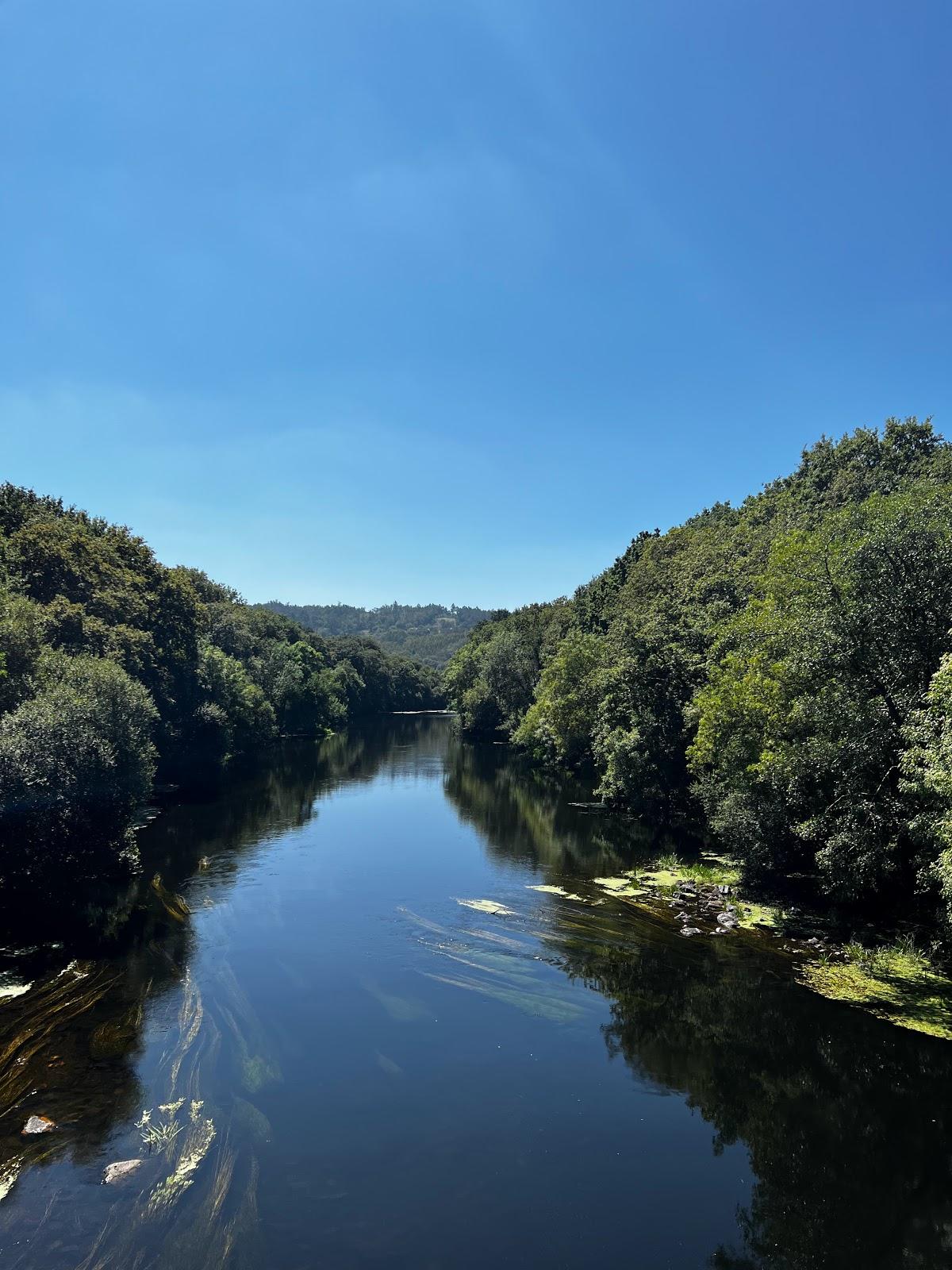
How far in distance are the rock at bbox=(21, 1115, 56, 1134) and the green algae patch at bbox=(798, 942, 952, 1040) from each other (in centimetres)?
1989

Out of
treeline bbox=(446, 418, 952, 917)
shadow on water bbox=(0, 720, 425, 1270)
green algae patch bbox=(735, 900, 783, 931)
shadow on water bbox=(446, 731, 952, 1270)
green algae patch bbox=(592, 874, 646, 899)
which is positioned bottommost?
shadow on water bbox=(0, 720, 425, 1270)

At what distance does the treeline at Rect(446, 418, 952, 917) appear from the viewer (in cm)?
2303

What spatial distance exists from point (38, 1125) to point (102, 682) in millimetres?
26794

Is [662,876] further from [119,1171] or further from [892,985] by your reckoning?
[119,1171]

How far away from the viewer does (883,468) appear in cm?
7500

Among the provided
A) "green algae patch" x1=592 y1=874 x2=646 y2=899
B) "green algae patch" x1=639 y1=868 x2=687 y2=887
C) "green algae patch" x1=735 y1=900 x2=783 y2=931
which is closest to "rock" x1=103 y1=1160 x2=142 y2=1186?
"green algae patch" x1=735 y1=900 x2=783 y2=931

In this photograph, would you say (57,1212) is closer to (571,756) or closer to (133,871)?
(133,871)

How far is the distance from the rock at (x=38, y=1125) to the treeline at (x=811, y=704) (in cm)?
1999

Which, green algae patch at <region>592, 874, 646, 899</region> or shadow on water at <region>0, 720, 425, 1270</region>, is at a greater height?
green algae patch at <region>592, 874, 646, 899</region>

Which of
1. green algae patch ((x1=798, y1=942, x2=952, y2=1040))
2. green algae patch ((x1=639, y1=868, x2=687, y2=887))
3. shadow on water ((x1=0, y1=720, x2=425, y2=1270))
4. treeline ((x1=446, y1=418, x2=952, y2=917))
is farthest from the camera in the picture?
green algae patch ((x1=639, y1=868, x2=687, y2=887))

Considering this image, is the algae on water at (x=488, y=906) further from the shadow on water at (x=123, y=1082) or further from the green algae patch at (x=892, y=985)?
the green algae patch at (x=892, y=985)

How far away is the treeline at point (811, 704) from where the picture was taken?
23.0 meters

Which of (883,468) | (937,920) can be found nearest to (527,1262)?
(937,920)

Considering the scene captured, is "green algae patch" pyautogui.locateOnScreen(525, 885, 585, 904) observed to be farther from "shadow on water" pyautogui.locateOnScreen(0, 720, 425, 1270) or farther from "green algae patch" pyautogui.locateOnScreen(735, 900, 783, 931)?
"shadow on water" pyautogui.locateOnScreen(0, 720, 425, 1270)
